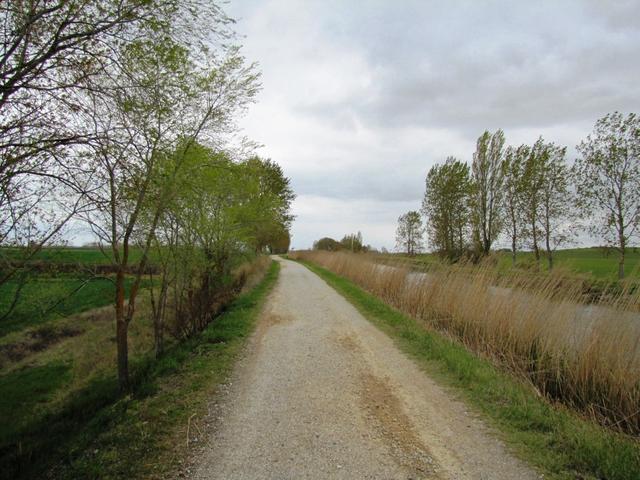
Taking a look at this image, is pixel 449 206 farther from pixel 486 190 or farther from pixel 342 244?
pixel 342 244

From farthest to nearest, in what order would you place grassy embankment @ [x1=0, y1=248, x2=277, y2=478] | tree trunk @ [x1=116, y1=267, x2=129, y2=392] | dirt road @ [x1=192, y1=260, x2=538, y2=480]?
tree trunk @ [x1=116, y1=267, x2=129, y2=392]
grassy embankment @ [x1=0, y1=248, x2=277, y2=478]
dirt road @ [x1=192, y1=260, x2=538, y2=480]

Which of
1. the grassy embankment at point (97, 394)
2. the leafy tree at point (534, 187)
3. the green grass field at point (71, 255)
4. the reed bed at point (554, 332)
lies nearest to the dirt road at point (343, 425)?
the grassy embankment at point (97, 394)

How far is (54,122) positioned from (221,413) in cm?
363

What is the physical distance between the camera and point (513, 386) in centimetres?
481

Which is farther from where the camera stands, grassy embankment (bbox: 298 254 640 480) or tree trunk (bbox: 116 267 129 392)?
tree trunk (bbox: 116 267 129 392)

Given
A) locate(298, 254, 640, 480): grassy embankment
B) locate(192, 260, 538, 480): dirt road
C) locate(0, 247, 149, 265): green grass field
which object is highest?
locate(0, 247, 149, 265): green grass field

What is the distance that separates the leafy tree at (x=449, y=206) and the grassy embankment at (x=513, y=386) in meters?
20.2

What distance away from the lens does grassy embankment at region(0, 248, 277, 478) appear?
3.48 m

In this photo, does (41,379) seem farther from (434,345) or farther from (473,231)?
(473,231)

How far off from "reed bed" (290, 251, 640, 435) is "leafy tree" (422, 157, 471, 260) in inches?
807

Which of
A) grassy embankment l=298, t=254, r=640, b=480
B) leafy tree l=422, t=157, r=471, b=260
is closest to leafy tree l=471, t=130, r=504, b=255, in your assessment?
leafy tree l=422, t=157, r=471, b=260

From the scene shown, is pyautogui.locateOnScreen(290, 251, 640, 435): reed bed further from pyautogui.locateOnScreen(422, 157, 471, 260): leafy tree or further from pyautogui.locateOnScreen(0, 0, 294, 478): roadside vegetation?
pyautogui.locateOnScreen(422, 157, 471, 260): leafy tree

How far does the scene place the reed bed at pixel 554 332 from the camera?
4297 mm

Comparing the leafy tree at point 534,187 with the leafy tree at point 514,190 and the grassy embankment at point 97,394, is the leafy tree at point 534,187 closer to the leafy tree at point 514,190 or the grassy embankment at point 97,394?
the leafy tree at point 514,190
